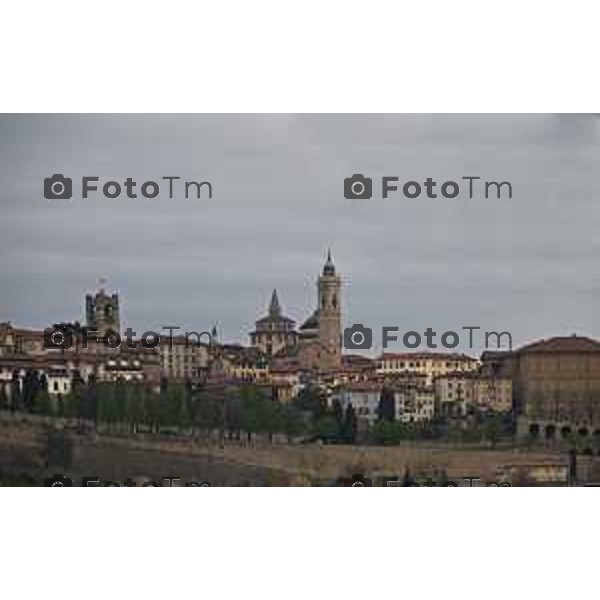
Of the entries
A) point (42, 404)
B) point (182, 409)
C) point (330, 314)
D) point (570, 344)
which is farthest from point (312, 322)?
point (42, 404)

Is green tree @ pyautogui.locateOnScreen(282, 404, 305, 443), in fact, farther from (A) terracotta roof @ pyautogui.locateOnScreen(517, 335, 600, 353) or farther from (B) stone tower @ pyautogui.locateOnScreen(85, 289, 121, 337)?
(A) terracotta roof @ pyautogui.locateOnScreen(517, 335, 600, 353)

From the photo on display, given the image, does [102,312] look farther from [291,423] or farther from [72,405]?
[291,423]

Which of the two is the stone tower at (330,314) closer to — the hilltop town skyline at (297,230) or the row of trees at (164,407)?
the hilltop town skyline at (297,230)

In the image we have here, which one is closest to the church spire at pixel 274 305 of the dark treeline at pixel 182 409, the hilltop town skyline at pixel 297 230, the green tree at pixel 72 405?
the hilltop town skyline at pixel 297 230
